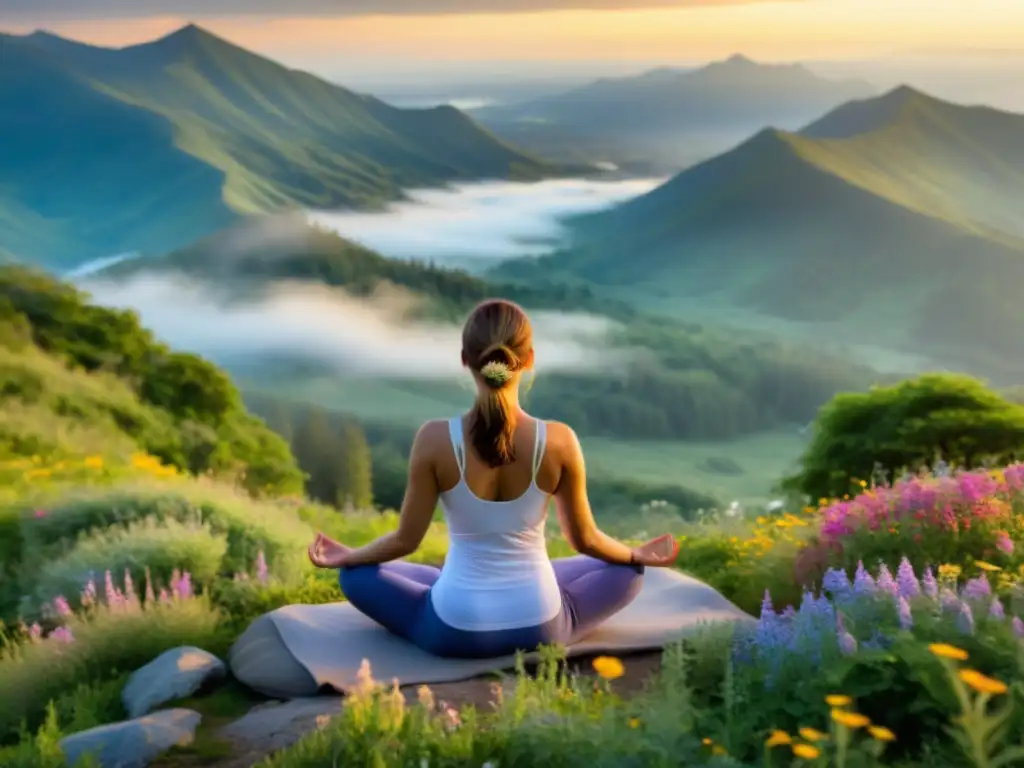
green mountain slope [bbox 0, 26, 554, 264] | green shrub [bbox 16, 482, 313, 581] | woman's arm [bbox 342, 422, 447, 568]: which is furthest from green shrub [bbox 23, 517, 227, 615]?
green mountain slope [bbox 0, 26, 554, 264]

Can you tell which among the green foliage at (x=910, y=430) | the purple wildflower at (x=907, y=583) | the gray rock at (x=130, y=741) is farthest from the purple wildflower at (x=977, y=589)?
the green foliage at (x=910, y=430)

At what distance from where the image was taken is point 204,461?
13078 millimetres

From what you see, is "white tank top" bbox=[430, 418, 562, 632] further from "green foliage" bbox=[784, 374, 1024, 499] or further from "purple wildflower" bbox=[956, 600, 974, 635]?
"green foliage" bbox=[784, 374, 1024, 499]

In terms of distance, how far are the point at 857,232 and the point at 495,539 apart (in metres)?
60.0

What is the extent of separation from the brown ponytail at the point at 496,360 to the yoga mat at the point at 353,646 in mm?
741

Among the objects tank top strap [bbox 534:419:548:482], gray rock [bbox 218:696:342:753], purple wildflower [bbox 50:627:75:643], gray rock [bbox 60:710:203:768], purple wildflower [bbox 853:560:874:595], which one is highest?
tank top strap [bbox 534:419:548:482]

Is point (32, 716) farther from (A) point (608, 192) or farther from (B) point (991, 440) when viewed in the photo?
(A) point (608, 192)

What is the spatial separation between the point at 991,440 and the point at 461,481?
564 cm

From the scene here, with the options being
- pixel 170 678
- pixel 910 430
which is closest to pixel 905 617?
pixel 170 678

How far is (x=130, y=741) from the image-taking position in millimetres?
3250

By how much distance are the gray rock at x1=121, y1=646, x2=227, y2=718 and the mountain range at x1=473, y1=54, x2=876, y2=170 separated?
31.4m

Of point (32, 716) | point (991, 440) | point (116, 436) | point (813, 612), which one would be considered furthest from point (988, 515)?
point (116, 436)

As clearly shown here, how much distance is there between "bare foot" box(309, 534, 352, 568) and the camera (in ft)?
12.6

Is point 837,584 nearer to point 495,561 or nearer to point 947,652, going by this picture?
point 947,652
